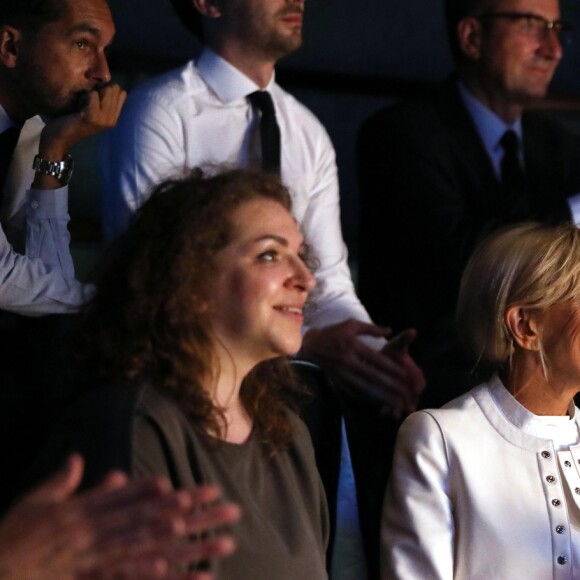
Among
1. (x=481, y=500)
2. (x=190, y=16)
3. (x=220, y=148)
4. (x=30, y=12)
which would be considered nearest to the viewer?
(x=481, y=500)

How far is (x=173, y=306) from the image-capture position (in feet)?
5.11

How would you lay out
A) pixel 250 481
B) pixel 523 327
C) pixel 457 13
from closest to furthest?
pixel 250 481, pixel 523 327, pixel 457 13

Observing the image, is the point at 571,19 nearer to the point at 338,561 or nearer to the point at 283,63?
the point at 283,63

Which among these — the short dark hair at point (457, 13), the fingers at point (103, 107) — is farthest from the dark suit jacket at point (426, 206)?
the fingers at point (103, 107)

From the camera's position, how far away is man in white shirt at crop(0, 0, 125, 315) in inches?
73.6

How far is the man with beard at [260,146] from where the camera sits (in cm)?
210

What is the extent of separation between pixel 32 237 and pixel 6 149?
0.45ft

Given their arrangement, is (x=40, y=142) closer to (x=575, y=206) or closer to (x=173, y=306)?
(x=173, y=306)

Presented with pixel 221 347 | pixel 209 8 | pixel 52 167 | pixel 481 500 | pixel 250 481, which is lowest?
pixel 481 500

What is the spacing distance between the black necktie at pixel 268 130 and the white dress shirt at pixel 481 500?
0.72m

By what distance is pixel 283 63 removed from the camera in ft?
9.27

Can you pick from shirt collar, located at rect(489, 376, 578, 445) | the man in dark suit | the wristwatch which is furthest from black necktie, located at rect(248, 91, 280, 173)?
shirt collar, located at rect(489, 376, 578, 445)

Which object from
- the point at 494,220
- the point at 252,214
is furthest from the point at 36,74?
the point at 494,220

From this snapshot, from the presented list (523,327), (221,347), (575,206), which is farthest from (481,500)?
(575,206)
